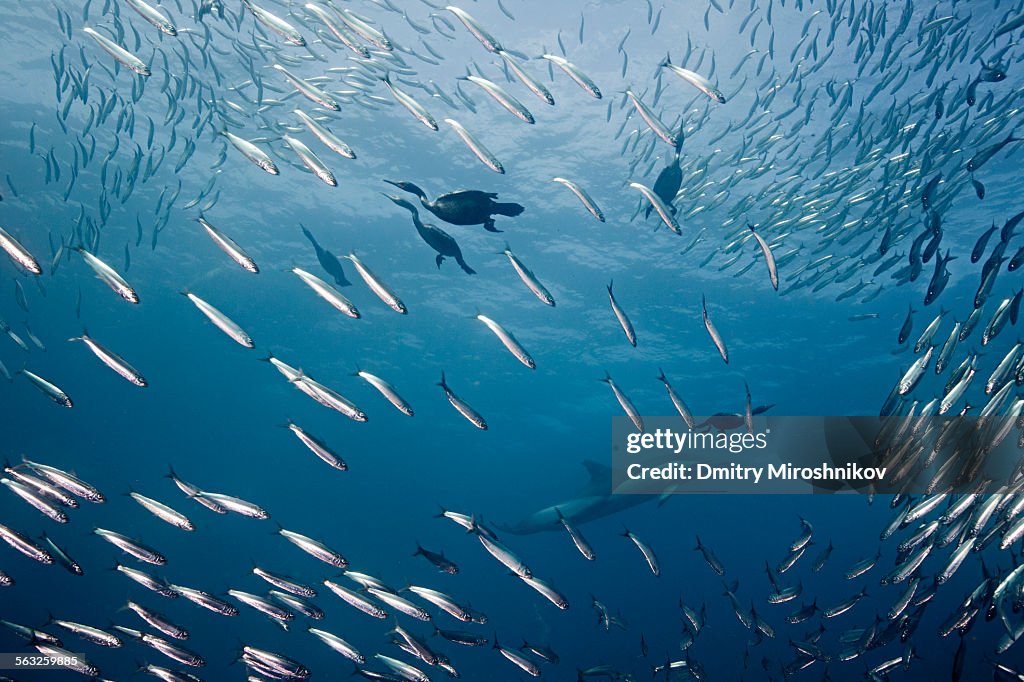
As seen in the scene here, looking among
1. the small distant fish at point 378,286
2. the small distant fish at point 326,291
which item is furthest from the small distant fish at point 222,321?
the small distant fish at point 378,286

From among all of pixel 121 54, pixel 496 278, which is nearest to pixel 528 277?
pixel 121 54

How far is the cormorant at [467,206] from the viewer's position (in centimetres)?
517

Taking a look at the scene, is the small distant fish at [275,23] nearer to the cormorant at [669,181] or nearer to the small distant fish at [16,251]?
the small distant fish at [16,251]

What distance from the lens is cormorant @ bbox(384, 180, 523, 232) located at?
517 cm

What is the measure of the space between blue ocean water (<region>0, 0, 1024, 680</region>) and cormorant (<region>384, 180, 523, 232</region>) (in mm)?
2627

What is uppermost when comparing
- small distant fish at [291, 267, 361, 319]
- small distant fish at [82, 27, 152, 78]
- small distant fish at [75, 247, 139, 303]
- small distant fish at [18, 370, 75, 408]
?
small distant fish at [82, 27, 152, 78]

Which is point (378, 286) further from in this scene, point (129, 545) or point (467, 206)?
point (129, 545)

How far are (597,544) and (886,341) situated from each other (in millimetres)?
35860

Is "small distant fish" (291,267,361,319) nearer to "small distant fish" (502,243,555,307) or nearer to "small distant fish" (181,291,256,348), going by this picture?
"small distant fish" (181,291,256,348)

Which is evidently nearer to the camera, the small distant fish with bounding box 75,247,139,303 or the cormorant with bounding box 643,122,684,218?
the small distant fish with bounding box 75,247,139,303

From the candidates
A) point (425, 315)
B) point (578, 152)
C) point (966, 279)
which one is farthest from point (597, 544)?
point (578, 152)

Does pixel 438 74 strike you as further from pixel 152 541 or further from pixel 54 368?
pixel 54 368

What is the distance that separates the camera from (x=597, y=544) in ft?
173

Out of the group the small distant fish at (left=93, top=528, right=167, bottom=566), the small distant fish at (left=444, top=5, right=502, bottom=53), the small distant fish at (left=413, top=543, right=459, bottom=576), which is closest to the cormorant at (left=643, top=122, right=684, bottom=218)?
the small distant fish at (left=444, top=5, right=502, bottom=53)
